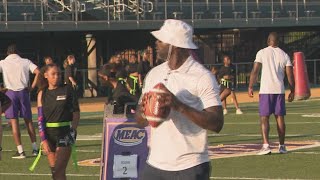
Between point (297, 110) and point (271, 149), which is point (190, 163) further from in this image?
point (297, 110)

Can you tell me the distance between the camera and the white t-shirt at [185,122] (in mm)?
6363

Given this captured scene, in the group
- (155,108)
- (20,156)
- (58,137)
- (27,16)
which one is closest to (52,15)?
(27,16)

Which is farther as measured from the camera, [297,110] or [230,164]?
[297,110]

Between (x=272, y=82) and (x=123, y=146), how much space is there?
564 centimetres

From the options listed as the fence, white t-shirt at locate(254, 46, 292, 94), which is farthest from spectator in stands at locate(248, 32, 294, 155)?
the fence

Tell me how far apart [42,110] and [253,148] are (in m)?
6.00

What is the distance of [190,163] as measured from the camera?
6.39 meters

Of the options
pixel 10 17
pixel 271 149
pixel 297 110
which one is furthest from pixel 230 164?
pixel 10 17

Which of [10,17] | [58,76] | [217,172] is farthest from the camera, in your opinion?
[10,17]

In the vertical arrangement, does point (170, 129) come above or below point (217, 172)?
above

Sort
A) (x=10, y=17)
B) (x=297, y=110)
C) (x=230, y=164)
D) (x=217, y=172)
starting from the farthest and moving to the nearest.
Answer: (x=10, y=17) → (x=297, y=110) → (x=230, y=164) → (x=217, y=172)

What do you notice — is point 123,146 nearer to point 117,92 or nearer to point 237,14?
point 117,92

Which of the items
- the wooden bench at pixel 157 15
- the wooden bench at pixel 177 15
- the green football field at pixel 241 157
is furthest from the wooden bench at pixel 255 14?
the green football field at pixel 241 157

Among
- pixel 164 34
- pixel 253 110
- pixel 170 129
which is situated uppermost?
pixel 164 34
